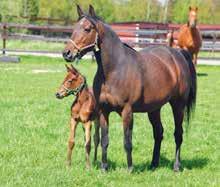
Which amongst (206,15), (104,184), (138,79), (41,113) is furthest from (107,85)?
(206,15)

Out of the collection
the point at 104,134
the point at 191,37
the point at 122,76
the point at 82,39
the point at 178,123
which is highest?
the point at 82,39

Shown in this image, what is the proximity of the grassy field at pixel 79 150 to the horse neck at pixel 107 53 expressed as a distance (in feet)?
4.30

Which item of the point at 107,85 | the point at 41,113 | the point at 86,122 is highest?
the point at 107,85

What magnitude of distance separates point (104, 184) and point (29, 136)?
9.49 feet

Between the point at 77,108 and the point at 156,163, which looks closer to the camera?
the point at 77,108

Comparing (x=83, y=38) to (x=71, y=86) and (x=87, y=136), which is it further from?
(x=87, y=136)

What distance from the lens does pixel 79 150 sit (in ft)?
27.0

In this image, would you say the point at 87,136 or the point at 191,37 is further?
the point at 191,37

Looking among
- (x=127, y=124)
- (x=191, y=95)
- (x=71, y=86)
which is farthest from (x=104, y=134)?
(x=191, y=95)

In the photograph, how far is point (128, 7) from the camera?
76.6m

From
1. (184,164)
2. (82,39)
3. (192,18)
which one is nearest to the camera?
(82,39)

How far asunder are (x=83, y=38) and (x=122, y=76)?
0.72 meters

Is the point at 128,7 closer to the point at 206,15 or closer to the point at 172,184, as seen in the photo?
the point at 206,15

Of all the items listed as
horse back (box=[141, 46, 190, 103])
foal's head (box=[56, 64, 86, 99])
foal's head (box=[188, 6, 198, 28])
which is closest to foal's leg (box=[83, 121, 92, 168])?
foal's head (box=[56, 64, 86, 99])
